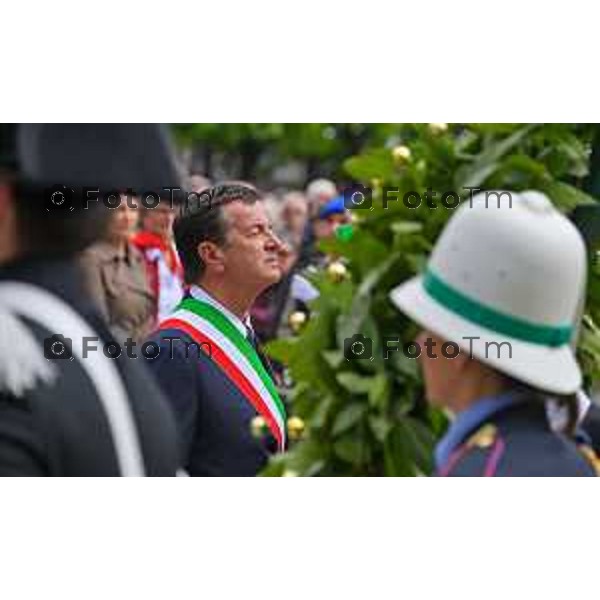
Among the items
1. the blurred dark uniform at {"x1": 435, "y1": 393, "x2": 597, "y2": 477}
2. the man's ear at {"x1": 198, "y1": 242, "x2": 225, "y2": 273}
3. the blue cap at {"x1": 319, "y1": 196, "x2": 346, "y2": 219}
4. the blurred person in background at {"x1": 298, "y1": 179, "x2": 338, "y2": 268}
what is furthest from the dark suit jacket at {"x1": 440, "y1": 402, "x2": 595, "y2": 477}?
the blue cap at {"x1": 319, "y1": 196, "x2": 346, "y2": 219}

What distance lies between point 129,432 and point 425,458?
847mm

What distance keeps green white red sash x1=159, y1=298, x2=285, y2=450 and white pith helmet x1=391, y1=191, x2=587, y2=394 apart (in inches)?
63.3

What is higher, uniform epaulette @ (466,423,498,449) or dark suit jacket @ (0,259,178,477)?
dark suit jacket @ (0,259,178,477)

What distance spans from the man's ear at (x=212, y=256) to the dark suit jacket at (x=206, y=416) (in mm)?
358

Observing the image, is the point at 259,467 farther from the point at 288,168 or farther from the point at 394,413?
the point at 288,168

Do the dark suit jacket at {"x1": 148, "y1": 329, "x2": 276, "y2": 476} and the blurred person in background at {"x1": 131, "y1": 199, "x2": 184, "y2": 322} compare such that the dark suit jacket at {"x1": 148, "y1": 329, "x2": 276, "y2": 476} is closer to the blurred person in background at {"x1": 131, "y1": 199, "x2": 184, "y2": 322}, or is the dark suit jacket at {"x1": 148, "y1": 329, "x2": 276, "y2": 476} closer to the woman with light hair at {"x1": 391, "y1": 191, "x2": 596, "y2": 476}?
the woman with light hair at {"x1": 391, "y1": 191, "x2": 596, "y2": 476}

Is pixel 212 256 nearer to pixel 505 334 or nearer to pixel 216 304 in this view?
pixel 216 304

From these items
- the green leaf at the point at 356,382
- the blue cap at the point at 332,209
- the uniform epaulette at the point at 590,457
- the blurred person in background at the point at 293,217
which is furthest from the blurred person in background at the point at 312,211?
the uniform epaulette at the point at 590,457

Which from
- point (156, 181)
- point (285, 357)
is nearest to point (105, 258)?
point (285, 357)

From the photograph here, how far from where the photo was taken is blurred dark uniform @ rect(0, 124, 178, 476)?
2600 millimetres

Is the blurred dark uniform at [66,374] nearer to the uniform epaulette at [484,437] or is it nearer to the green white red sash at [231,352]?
the uniform epaulette at [484,437]

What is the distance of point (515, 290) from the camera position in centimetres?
279

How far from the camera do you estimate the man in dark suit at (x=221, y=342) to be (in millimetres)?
4293

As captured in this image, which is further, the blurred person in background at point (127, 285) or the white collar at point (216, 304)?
the blurred person in background at point (127, 285)
